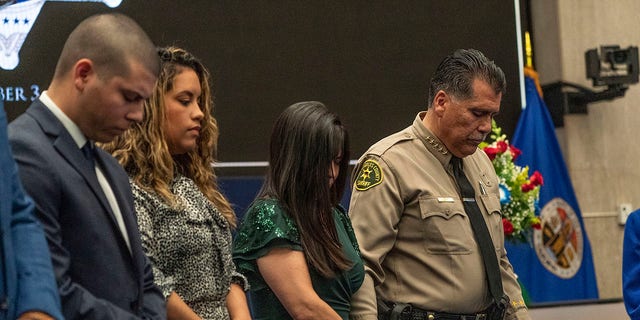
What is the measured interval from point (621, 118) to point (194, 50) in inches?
131

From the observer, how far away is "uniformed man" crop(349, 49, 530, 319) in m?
3.24

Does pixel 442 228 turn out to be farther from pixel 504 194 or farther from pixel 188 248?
pixel 504 194

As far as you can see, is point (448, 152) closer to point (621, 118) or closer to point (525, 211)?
point (525, 211)

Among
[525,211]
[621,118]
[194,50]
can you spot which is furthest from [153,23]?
[621,118]

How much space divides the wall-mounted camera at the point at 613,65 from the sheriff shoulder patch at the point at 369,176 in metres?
4.18

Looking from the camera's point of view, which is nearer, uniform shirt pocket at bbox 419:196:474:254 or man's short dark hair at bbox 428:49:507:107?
Result: uniform shirt pocket at bbox 419:196:474:254

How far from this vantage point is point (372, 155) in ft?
11.1

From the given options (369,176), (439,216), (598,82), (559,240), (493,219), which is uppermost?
(369,176)

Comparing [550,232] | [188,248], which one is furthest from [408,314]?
[550,232]

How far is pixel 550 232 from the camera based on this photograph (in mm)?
7246

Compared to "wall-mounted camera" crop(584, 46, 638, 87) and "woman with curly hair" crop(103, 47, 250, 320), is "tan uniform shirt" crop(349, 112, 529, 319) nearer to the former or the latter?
"woman with curly hair" crop(103, 47, 250, 320)

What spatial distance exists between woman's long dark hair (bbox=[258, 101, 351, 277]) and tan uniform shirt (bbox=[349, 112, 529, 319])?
35 cm

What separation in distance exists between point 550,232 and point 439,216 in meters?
4.13

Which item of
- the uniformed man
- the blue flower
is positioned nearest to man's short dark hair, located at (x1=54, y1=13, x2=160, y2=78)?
the uniformed man
